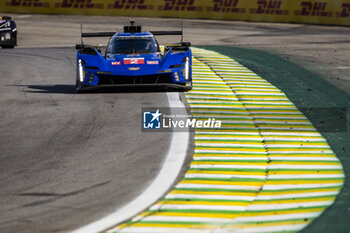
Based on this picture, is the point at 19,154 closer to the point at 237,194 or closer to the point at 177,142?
the point at 177,142

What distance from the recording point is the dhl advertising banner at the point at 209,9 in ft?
119

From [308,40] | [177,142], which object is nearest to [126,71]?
[177,142]

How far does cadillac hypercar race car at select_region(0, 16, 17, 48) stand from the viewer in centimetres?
2406

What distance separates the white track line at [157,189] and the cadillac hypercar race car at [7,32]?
15515mm

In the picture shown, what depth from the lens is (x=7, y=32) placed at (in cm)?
Answer: 2433

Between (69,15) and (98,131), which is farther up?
(98,131)

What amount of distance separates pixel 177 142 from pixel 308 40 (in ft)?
67.2

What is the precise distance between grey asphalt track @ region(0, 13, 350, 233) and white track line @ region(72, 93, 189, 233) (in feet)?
0.35

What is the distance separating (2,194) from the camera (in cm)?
737

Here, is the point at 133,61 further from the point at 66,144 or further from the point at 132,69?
the point at 66,144

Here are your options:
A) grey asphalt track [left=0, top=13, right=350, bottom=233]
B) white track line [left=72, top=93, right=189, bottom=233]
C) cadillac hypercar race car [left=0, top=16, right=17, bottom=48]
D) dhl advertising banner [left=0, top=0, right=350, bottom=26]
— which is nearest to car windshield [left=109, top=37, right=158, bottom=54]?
grey asphalt track [left=0, top=13, right=350, bottom=233]

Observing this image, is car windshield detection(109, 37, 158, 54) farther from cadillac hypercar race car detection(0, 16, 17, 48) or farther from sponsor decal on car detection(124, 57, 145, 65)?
cadillac hypercar race car detection(0, 16, 17, 48)

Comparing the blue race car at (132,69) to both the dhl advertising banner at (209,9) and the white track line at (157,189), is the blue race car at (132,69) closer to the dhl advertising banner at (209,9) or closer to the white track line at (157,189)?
the white track line at (157,189)

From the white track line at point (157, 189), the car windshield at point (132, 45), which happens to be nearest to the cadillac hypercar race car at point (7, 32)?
the car windshield at point (132, 45)
